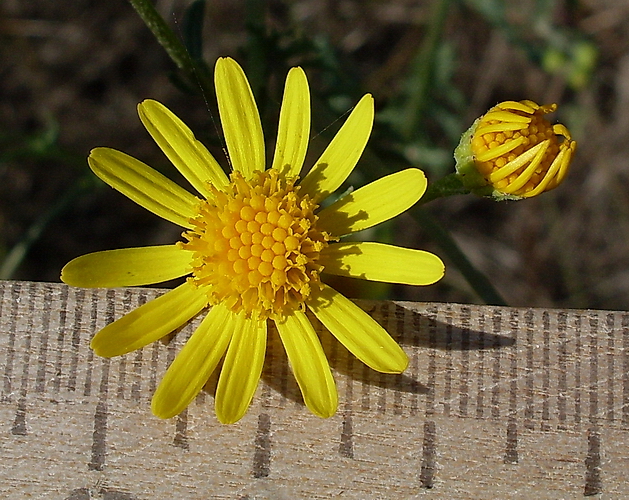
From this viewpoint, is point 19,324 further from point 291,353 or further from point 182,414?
point 291,353

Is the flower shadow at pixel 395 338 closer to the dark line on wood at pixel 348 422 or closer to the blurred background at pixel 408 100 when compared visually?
the dark line on wood at pixel 348 422

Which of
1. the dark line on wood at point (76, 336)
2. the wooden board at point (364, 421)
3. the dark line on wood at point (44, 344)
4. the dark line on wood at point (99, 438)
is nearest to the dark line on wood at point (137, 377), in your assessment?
the wooden board at point (364, 421)

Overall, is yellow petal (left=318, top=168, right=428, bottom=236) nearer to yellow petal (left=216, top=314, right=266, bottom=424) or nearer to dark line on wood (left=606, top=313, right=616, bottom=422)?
yellow petal (left=216, top=314, right=266, bottom=424)

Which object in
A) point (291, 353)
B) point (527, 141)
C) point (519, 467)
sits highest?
point (527, 141)

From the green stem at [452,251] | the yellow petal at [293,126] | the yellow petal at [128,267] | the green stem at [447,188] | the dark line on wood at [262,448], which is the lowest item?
the dark line on wood at [262,448]

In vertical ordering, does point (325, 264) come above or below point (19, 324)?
above

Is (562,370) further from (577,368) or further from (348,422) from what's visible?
(348,422)

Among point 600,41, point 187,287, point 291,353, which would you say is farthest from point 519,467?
point 600,41
